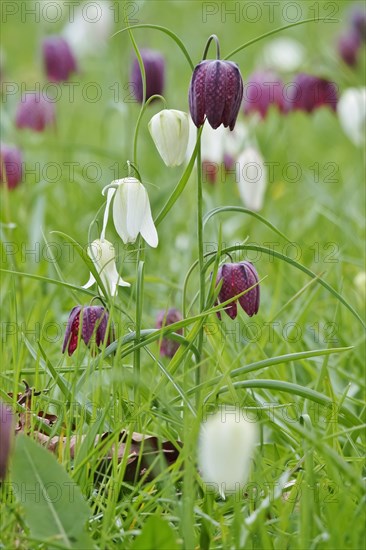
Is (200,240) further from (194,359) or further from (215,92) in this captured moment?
(194,359)

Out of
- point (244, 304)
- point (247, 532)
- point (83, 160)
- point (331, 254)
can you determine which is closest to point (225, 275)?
point (244, 304)

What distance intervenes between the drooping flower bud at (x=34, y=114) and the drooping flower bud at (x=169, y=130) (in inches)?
68.6

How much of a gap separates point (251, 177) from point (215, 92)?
1.02 m

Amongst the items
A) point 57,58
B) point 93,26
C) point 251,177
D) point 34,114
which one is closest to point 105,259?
point 251,177

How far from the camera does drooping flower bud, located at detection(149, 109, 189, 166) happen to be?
1.31 m

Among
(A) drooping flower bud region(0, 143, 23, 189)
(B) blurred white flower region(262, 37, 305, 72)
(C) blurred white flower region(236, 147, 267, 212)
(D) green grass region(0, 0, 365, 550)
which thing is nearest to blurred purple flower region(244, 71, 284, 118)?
(D) green grass region(0, 0, 365, 550)

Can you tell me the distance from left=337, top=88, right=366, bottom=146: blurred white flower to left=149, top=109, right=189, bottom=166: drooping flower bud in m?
1.37

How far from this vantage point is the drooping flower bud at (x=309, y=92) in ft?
8.40

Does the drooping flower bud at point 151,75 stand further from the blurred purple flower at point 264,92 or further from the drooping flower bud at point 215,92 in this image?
the drooping flower bud at point 215,92

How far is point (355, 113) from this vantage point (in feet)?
8.68

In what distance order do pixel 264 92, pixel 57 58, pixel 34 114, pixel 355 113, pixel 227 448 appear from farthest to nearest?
pixel 57 58, pixel 34 114, pixel 264 92, pixel 355 113, pixel 227 448

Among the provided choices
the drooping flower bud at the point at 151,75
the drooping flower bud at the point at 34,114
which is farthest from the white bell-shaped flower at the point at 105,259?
the drooping flower bud at the point at 34,114

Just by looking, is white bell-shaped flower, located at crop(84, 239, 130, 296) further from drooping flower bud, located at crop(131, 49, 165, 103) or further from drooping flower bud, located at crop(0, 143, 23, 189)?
drooping flower bud, located at crop(131, 49, 165, 103)

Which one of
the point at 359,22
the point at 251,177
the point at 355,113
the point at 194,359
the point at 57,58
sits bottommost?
the point at 194,359
